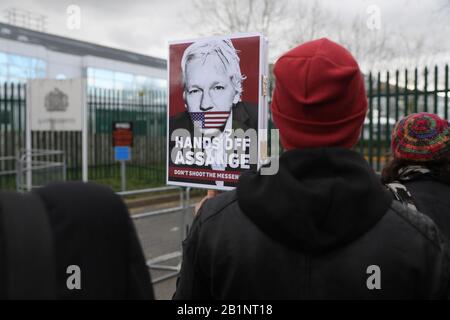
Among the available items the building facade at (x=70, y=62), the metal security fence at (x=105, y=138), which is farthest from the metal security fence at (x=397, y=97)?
the building facade at (x=70, y=62)

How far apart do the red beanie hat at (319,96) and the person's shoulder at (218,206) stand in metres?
0.22

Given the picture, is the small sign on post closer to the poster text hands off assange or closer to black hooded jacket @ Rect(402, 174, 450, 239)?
the poster text hands off assange

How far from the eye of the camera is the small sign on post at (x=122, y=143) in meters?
10.9

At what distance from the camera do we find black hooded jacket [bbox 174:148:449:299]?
1274 mm

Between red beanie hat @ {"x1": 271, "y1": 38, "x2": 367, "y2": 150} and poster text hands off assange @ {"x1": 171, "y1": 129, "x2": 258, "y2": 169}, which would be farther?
poster text hands off assange @ {"x1": 171, "y1": 129, "x2": 258, "y2": 169}

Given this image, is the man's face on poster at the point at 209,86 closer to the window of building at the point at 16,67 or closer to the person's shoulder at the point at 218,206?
the person's shoulder at the point at 218,206

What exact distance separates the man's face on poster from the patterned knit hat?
126 centimetres

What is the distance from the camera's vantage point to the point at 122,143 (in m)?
11.0

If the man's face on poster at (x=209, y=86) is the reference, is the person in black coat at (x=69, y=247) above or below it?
below

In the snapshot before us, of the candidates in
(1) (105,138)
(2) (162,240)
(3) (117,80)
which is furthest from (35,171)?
(3) (117,80)

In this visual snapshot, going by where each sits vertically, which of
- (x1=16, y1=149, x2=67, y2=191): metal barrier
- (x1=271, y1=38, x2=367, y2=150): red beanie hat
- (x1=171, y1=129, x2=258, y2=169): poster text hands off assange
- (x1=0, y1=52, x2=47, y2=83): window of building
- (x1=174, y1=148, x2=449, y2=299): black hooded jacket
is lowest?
(x1=16, y1=149, x2=67, y2=191): metal barrier

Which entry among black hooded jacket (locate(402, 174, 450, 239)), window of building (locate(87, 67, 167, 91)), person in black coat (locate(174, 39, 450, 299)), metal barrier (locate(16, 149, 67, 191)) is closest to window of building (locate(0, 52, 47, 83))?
window of building (locate(87, 67, 167, 91))

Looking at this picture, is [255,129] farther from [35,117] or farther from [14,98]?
[14,98]

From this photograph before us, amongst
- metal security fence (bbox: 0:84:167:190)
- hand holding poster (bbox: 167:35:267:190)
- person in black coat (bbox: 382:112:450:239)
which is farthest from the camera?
metal security fence (bbox: 0:84:167:190)
